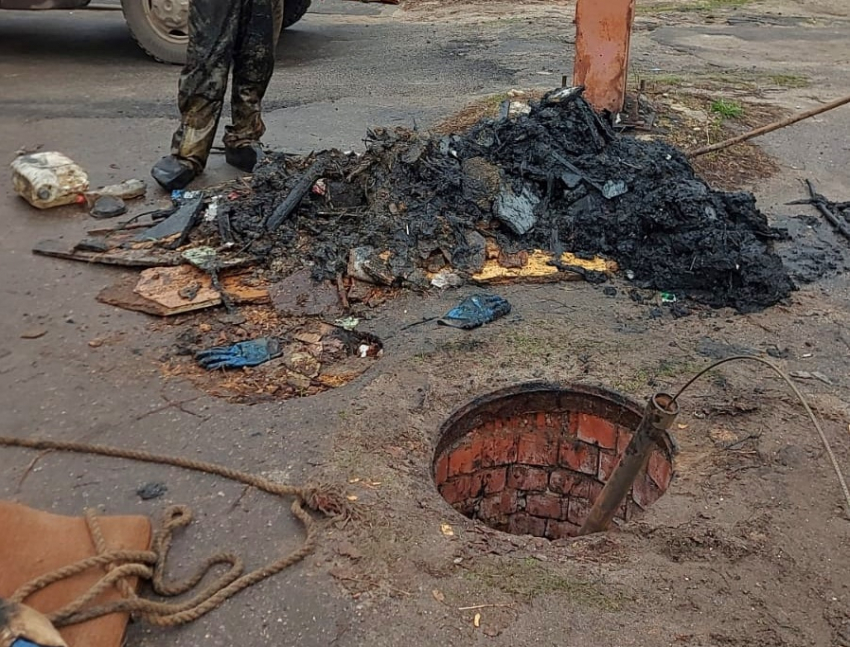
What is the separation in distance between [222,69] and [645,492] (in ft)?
12.3

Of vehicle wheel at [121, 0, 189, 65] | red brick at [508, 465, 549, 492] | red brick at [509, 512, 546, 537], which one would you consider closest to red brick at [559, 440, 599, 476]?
red brick at [508, 465, 549, 492]

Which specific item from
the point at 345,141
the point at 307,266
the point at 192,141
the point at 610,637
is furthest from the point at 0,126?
the point at 610,637

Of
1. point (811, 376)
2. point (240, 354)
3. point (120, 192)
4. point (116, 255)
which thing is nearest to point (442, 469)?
point (240, 354)

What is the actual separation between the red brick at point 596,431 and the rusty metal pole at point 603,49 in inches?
145

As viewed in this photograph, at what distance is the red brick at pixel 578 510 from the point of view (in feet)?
12.1

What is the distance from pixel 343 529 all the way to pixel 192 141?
3592 millimetres

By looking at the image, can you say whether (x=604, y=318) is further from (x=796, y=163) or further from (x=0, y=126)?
(x=0, y=126)

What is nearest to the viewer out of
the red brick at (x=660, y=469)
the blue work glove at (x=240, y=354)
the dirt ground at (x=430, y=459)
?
the dirt ground at (x=430, y=459)

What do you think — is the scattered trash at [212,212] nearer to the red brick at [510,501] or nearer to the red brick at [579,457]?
the red brick at [510,501]

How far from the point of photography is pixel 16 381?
11.3 ft

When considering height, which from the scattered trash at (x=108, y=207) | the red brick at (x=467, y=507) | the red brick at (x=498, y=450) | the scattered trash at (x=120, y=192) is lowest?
the red brick at (x=467, y=507)

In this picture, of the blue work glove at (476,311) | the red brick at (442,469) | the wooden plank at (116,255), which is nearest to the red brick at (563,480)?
the red brick at (442,469)

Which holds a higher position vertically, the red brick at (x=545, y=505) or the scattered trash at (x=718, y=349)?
the scattered trash at (x=718, y=349)

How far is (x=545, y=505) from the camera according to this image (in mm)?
3748
